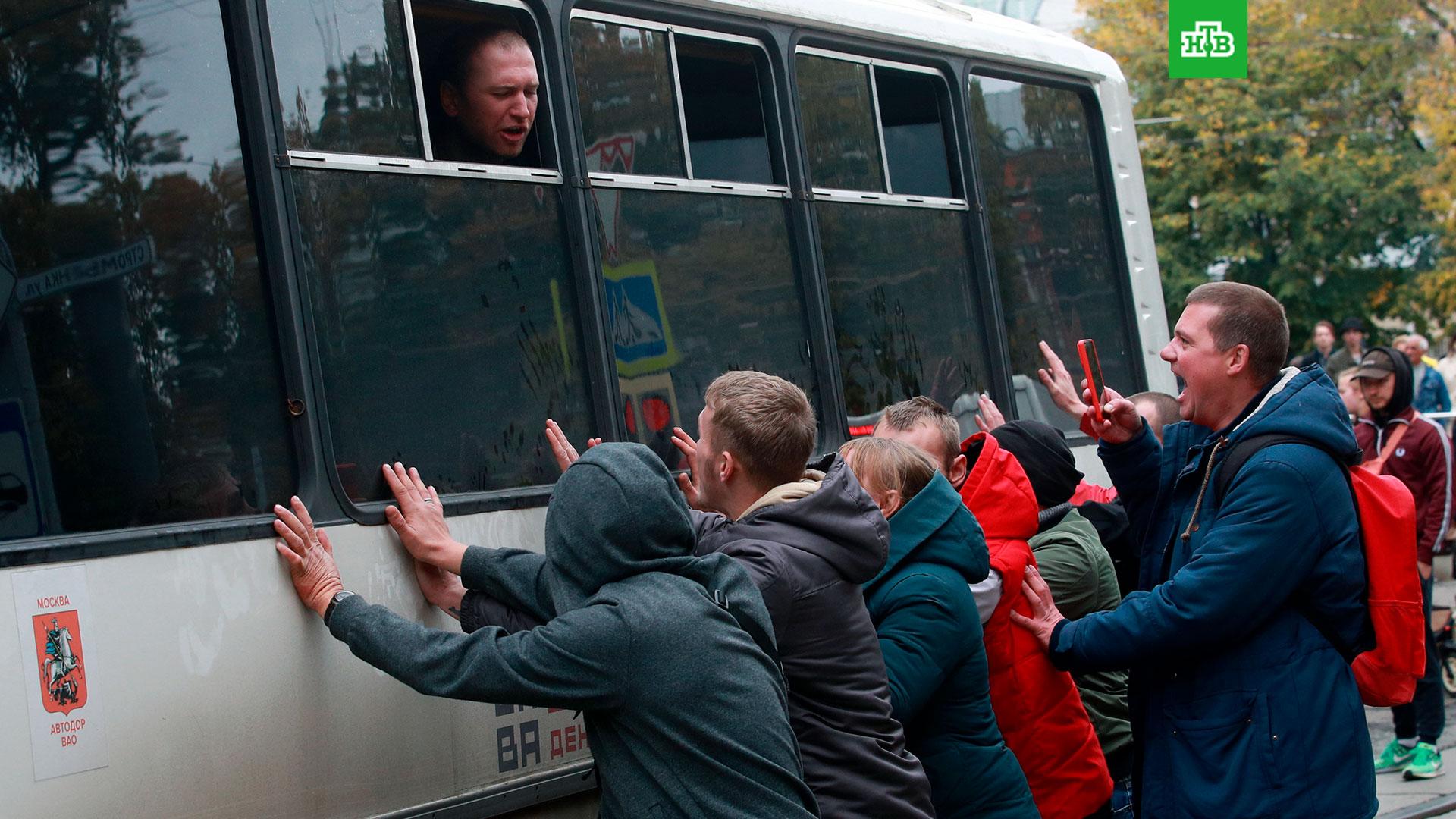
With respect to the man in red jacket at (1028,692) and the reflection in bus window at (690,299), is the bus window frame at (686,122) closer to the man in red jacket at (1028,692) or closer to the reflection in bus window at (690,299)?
the reflection in bus window at (690,299)

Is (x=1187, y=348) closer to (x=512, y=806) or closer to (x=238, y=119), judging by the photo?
(x=512, y=806)

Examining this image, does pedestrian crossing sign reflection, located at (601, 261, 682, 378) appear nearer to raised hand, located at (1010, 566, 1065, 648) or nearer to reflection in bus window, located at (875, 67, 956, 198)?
raised hand, located at (1010, 566, 1065, 648)

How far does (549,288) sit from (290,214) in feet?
2.43

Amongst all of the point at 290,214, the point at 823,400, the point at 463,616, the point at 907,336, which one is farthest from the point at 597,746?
the point at 907,336

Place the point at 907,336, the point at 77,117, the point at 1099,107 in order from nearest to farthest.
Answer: the point at 77,117 < the point at 907,336 < the point at 1099,107

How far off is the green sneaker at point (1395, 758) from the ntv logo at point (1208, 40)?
4344 mm

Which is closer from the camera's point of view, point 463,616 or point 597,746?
point 597,746

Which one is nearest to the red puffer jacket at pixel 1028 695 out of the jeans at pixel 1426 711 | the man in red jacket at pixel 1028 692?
the man in red jacket at pixel 1028 692

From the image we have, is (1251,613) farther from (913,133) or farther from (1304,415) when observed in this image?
(913,133)

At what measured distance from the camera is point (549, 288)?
3.86 m

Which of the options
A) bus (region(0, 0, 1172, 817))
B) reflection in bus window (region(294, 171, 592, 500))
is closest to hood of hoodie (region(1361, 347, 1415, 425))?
bus (region(0, 0, 1172, 817))

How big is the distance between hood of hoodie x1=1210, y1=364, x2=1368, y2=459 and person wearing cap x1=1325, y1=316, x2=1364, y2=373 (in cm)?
1203

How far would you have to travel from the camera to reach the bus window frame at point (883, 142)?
15.6 ft

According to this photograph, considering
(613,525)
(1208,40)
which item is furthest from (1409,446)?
(613,525)
